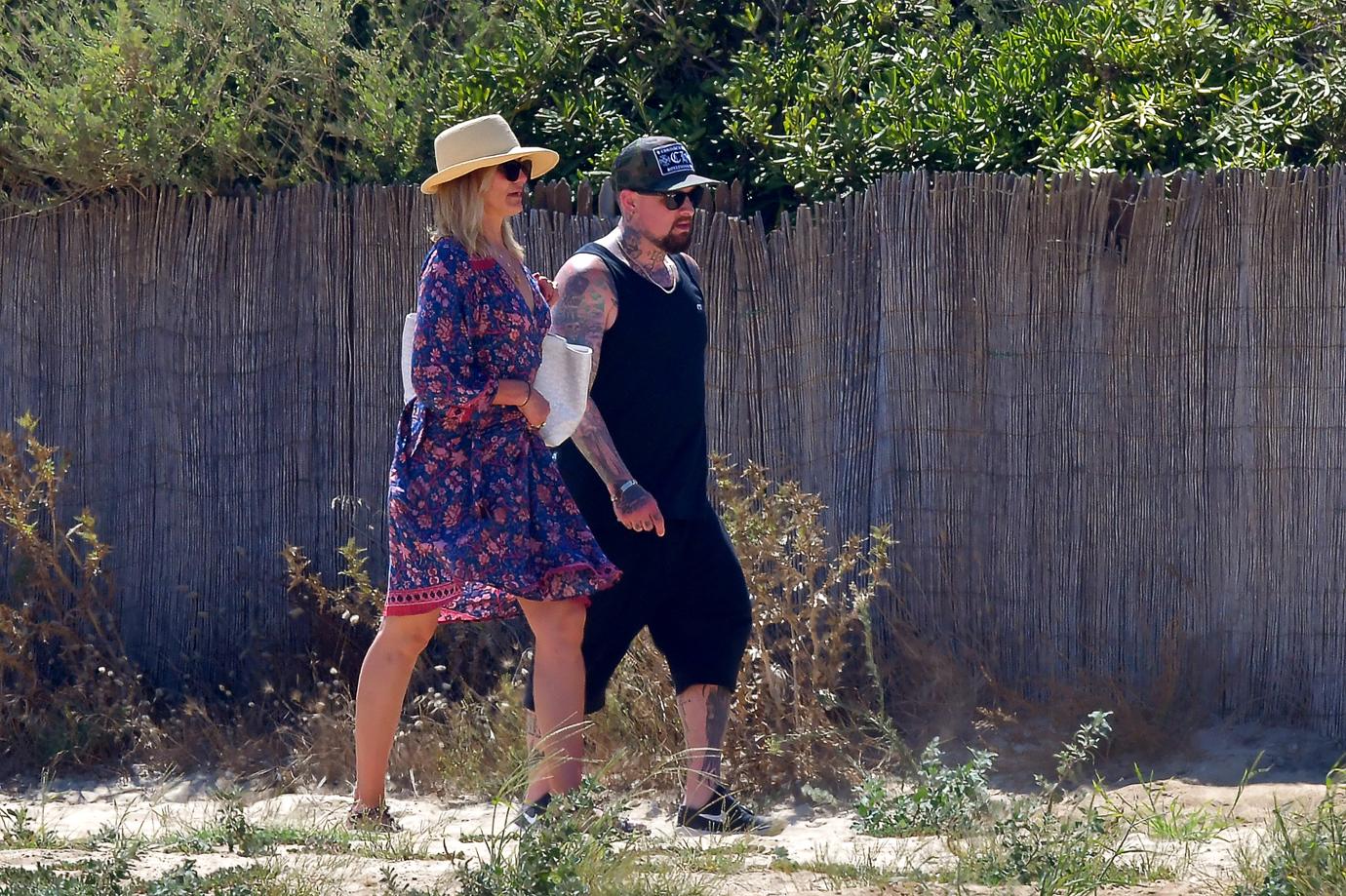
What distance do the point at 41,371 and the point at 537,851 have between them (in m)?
4.15

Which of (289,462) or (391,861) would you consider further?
(289,462)

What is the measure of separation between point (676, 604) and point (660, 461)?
393mm

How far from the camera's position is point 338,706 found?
608 centimetres

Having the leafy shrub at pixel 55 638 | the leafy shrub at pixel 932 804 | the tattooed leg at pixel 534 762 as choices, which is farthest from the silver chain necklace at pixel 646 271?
the leafy shrub at pixel 55 638

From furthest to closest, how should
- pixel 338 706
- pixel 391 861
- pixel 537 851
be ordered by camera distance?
pixel 338 706
pixel 391 861
pixel 537 851

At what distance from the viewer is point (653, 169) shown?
15.1 feet

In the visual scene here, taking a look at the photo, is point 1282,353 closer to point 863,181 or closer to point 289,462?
point 863,181

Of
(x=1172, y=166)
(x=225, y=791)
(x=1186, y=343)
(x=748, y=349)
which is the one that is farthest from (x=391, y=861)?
(x=1172, y=166)

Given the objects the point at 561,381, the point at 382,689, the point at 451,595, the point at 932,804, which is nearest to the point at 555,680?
the point at 451,595

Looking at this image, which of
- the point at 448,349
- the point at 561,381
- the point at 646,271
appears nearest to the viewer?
the point at 448,349

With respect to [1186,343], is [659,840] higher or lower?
lower

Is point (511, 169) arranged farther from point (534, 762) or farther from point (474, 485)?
point (534, 762)

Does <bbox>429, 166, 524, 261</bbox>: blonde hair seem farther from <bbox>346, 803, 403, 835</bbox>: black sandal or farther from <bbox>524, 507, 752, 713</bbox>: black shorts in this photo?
<bbox>346, 803, 403, 835</bbox>: black sandal

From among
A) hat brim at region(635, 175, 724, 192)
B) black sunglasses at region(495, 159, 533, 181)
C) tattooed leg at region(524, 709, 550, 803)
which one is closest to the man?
hat brim at region(635, 175, 724, 192)
